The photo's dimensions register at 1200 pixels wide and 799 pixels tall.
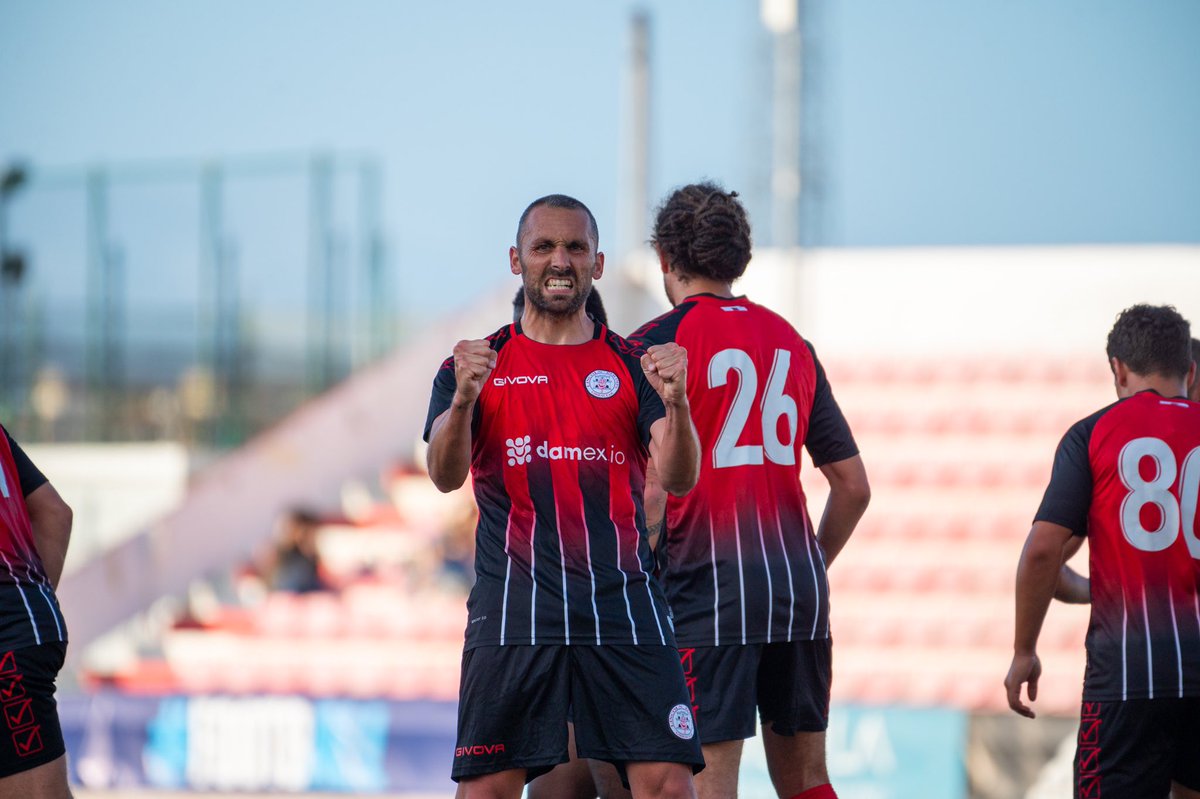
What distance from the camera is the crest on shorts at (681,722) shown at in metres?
3.57

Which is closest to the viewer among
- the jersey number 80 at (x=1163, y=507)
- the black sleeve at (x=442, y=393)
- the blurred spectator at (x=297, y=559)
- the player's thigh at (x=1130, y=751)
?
the black sleeve at (x=442, y=393)

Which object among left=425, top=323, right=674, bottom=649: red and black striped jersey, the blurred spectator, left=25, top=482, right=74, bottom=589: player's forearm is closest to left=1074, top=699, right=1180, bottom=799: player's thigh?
left=425, top=323, right=674, bottom=649: red and black striped jersey

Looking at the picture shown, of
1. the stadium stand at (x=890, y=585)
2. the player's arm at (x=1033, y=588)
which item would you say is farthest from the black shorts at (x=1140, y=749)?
the stadium stand at (x=890, y=585)

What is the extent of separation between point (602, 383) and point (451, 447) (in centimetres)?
45

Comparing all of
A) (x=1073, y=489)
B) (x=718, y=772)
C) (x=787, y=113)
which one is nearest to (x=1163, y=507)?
(x=1073, y=489)

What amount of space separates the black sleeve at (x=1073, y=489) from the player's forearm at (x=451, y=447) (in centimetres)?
170

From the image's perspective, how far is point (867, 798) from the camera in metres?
8.50

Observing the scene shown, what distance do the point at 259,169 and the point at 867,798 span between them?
10.8 m

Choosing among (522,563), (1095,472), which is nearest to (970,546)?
(1095,472)

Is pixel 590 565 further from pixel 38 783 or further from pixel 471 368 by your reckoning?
pixel 38 783

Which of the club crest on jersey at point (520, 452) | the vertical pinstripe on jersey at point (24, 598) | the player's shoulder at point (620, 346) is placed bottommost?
the vertical pinstripe on jersey at point (24, 598)

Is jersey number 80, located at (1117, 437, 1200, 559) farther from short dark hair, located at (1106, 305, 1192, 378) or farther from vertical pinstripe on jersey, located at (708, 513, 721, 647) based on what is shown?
vertical pinstripe on jersey, located at (708, 513, 721, 647)

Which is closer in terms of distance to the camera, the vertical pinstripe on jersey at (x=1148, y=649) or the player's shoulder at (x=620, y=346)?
the player's shoulder at (x=620, y=346)

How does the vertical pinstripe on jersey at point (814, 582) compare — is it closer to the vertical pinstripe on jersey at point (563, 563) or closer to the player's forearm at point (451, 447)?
the vertical pinstripe on jersey at point (563, 563)
